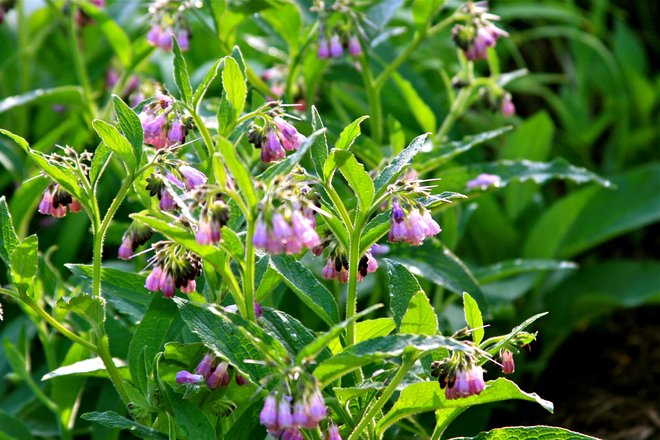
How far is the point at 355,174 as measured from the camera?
1.55 meters

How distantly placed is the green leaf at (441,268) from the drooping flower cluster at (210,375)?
777 mm

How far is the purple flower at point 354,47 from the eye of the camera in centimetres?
246

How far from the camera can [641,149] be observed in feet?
13.9

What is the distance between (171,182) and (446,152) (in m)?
0.99

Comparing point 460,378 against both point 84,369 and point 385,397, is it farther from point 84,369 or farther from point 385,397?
point 84,369

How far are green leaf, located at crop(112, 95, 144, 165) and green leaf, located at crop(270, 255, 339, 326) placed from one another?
296mm

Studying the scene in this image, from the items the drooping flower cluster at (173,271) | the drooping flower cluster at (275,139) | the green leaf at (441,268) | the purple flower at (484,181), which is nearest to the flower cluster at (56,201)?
the drooping flower cluster at (173,271)

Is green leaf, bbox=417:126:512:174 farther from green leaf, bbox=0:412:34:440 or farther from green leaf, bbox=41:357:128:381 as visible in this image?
green leaf, bbox=0:412:34:440

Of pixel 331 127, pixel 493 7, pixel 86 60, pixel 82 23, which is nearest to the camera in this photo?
pixel 331 127

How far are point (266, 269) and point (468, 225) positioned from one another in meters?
1.66

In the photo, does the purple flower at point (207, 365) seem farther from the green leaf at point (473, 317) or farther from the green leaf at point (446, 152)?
the green leaf at point (446, 152)

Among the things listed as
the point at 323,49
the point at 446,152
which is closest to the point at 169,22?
the point at 323,49

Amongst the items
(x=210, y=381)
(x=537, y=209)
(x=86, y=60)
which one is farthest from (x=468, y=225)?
(x=210, y=381)

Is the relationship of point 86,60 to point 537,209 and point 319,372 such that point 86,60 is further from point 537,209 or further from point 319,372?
point 319,372
